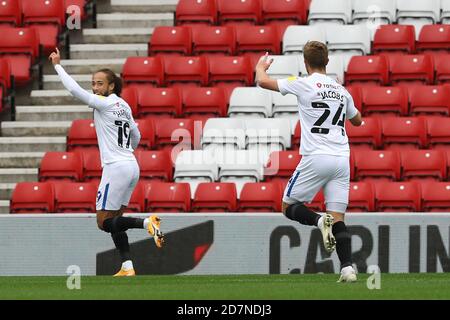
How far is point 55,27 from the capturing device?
18.5 m

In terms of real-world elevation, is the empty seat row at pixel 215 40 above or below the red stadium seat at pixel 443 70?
above

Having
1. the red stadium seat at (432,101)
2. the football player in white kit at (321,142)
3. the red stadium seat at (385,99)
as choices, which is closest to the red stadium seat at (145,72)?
the red stadium seat at (385,99)

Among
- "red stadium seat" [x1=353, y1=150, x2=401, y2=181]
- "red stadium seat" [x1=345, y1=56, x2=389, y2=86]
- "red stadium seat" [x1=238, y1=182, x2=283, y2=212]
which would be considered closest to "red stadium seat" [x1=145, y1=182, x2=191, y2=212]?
"red stadium seat" [x1=238, y1=182, x2=283, y2=212]

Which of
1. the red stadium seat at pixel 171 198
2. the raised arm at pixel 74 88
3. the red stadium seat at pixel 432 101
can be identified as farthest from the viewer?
the red stadium seat at pixel 432 101

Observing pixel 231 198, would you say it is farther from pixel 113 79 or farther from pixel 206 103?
pixel 113 79

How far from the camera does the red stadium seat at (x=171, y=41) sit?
58.4 feet

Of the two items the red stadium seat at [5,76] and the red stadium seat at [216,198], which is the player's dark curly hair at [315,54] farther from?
the red stadium seat at [5,76]

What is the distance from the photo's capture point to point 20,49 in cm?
1800

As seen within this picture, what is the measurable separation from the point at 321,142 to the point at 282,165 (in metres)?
5.32

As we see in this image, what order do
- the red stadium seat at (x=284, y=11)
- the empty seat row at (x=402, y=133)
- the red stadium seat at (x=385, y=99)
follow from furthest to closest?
the red stadium seat at (x=284, y=11) < the red stadium seat at (x=385, y=99) < the empty seat row at (x=402, y=133)

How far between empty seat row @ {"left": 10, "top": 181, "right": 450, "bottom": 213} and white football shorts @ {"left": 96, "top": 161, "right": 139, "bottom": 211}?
3282 millimetres

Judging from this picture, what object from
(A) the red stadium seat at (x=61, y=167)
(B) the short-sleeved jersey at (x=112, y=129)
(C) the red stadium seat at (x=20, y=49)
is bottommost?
(A) the red stadium seat at (x=61, y=167)

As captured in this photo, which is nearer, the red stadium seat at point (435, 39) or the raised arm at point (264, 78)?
the raised arm at point (264, 78)
